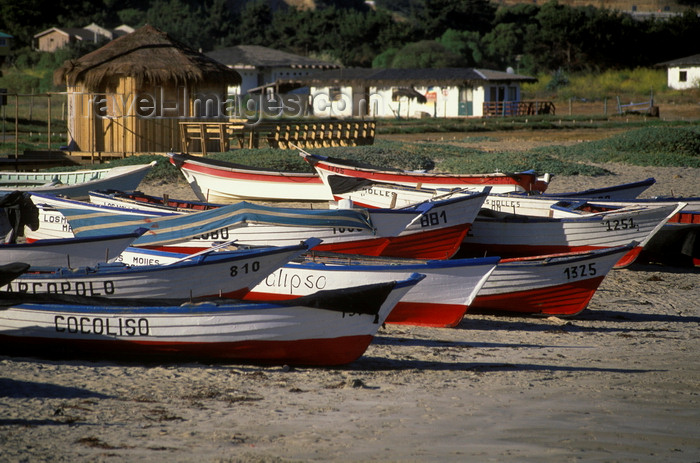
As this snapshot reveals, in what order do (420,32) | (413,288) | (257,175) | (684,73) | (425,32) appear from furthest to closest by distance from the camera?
(425,32) → (420,32) → (684,73) → (257,175) → (413,288)

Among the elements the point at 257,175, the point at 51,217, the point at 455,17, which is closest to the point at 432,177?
the point at 257,175

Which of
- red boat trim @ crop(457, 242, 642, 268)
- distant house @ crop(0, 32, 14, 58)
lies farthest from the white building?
red boat trim @ crop(457, 242, 642, 268)

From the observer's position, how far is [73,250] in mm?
10984


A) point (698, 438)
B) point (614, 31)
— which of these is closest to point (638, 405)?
point (698, 438)

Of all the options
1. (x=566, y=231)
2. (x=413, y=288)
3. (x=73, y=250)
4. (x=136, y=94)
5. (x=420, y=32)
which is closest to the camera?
(x=413, y=288)

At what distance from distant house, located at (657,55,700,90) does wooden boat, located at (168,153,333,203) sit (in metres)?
48.4

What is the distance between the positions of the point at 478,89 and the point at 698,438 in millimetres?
48370

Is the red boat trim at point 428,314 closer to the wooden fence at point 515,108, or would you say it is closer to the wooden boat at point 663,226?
the wooden boat at point 663,226

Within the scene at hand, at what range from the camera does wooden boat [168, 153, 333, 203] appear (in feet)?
62.5

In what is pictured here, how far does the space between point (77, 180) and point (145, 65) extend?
680 cm

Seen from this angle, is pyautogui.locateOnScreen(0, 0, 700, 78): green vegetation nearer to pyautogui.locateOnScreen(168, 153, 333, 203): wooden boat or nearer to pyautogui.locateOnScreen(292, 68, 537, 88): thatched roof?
pyautogui.locateOnScreen(292, 68, 537, 88): thatched roof

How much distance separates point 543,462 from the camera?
6188 mm

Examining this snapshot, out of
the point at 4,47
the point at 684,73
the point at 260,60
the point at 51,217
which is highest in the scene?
the point at 4,47

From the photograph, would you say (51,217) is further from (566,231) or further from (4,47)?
(4,47)
